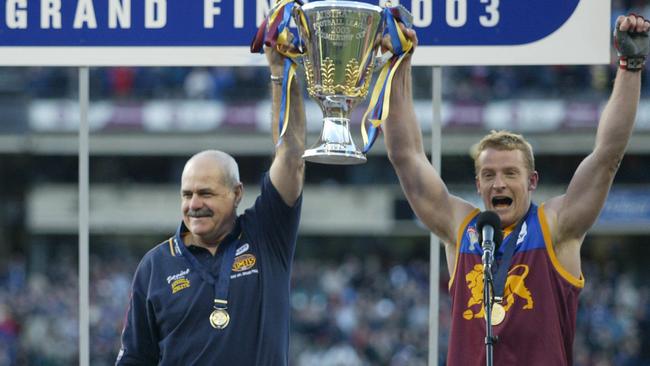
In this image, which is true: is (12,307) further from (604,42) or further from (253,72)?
(604,42)

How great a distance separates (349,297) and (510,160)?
47.3ft

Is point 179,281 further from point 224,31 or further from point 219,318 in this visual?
point 224,31

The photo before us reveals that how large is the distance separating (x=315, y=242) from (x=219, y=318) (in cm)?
1921

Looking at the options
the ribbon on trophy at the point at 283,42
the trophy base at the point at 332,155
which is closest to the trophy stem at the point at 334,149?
the trophy base at the point at 332,155

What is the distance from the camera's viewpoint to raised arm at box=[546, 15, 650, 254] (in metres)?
4.48

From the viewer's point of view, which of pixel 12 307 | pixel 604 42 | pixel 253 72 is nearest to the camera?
pixel 604 42

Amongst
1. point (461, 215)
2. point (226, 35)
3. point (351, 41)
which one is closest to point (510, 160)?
point (461, 215)

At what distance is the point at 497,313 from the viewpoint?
173 inches

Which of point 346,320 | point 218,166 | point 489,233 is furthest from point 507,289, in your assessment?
point 346,320

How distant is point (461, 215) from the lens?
4.67 metres

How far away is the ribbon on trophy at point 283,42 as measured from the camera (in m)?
4.56

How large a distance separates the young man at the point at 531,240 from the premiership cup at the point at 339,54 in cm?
17

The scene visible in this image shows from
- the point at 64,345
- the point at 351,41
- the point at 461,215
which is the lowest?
the point at 64,345

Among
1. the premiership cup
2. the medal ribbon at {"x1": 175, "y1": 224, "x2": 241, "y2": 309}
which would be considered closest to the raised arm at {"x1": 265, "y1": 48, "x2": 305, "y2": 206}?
the premiership cup
